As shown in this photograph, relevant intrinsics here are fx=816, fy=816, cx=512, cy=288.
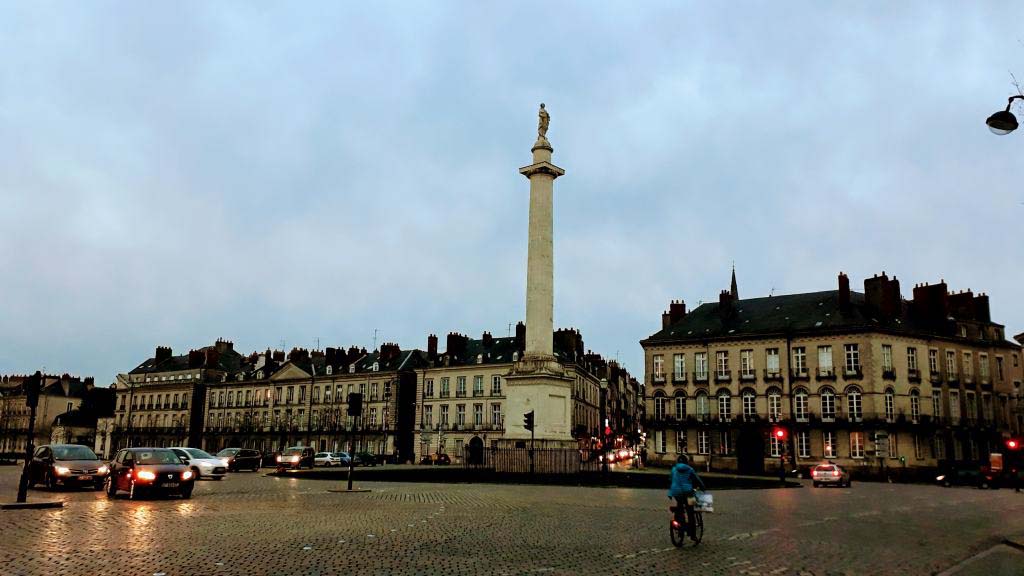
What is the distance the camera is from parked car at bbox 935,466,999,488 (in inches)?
1712

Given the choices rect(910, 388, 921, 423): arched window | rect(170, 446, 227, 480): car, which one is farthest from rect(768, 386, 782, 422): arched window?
rect(170, 446, 227, 480): car

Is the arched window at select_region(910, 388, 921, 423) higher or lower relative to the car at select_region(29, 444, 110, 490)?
higher

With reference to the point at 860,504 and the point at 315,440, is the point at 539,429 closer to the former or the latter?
the point at 860,504

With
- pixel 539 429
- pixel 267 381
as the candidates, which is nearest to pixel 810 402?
pixel 539 429

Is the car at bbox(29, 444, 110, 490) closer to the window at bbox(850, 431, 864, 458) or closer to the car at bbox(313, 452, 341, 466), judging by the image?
the car at bbox(313, 452, 341, 466)

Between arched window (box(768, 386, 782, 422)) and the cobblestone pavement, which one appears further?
arched window (box(768, 386, 782, 422))

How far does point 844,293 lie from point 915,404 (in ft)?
30.5

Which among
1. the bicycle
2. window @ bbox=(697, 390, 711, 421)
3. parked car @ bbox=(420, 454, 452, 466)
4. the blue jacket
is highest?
window @ bbox=(697, 390, 711, 421)

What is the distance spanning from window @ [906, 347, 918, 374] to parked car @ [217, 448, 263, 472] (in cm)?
4540

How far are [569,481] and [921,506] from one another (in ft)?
41.9

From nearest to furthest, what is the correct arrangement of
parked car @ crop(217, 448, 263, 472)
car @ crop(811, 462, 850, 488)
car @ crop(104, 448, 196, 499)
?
car @ crop(104, 448, 196, 499) < car @ crop(811, 462, 850, 488) < parked car @ crop(217, 448, 263, 472)

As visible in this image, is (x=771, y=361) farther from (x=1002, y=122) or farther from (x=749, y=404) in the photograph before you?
(x=1002, y=122)

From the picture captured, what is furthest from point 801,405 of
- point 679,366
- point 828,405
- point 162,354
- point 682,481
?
point 162,354

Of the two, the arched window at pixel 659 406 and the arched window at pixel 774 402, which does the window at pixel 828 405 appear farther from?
the arched window at pixel 659 406
